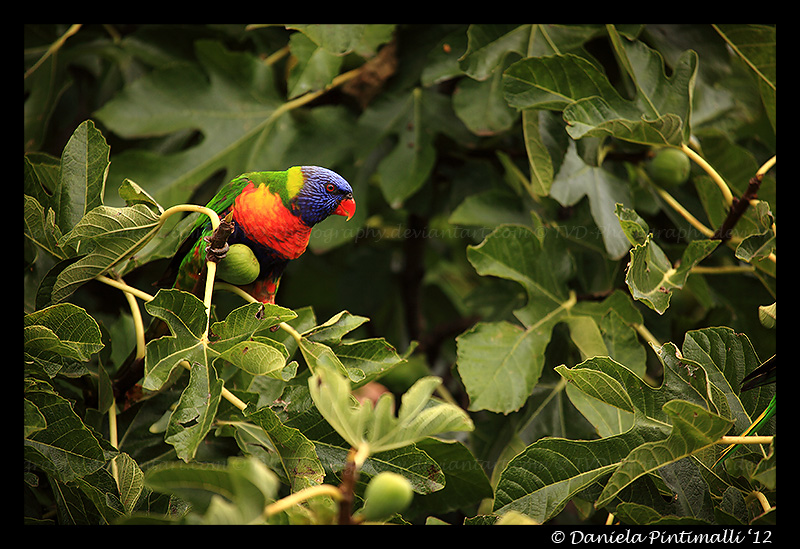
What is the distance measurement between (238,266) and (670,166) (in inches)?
38.3

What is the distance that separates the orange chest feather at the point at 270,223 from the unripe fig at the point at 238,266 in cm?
4

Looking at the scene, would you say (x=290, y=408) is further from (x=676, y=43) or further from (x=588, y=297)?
(x=676, y=43)

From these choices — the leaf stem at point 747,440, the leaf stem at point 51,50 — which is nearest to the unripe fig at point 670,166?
the leaf stem at point 747,440

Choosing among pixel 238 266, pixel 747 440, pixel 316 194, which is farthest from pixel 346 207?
pixel 747 440

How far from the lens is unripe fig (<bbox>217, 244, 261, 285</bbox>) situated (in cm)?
79

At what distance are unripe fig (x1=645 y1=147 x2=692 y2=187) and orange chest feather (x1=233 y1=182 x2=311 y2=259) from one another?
85 centimetres

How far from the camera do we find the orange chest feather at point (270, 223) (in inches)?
33.5

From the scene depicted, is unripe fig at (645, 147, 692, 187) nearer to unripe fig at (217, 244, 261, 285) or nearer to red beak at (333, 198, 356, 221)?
red beak at (333, 198, 356, 221)

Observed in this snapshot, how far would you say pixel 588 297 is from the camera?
1.31 m

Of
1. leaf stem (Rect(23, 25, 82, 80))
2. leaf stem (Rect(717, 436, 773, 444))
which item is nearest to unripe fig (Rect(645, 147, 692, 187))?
leaf stem (Rect(717, 436, 773, 444))

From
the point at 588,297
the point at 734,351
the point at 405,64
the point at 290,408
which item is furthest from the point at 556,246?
the point at 290,408

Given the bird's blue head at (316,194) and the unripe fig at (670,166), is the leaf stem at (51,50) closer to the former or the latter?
the bird's blue head at (316,194)

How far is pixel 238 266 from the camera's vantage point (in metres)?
0.80

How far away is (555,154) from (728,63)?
561 mm
